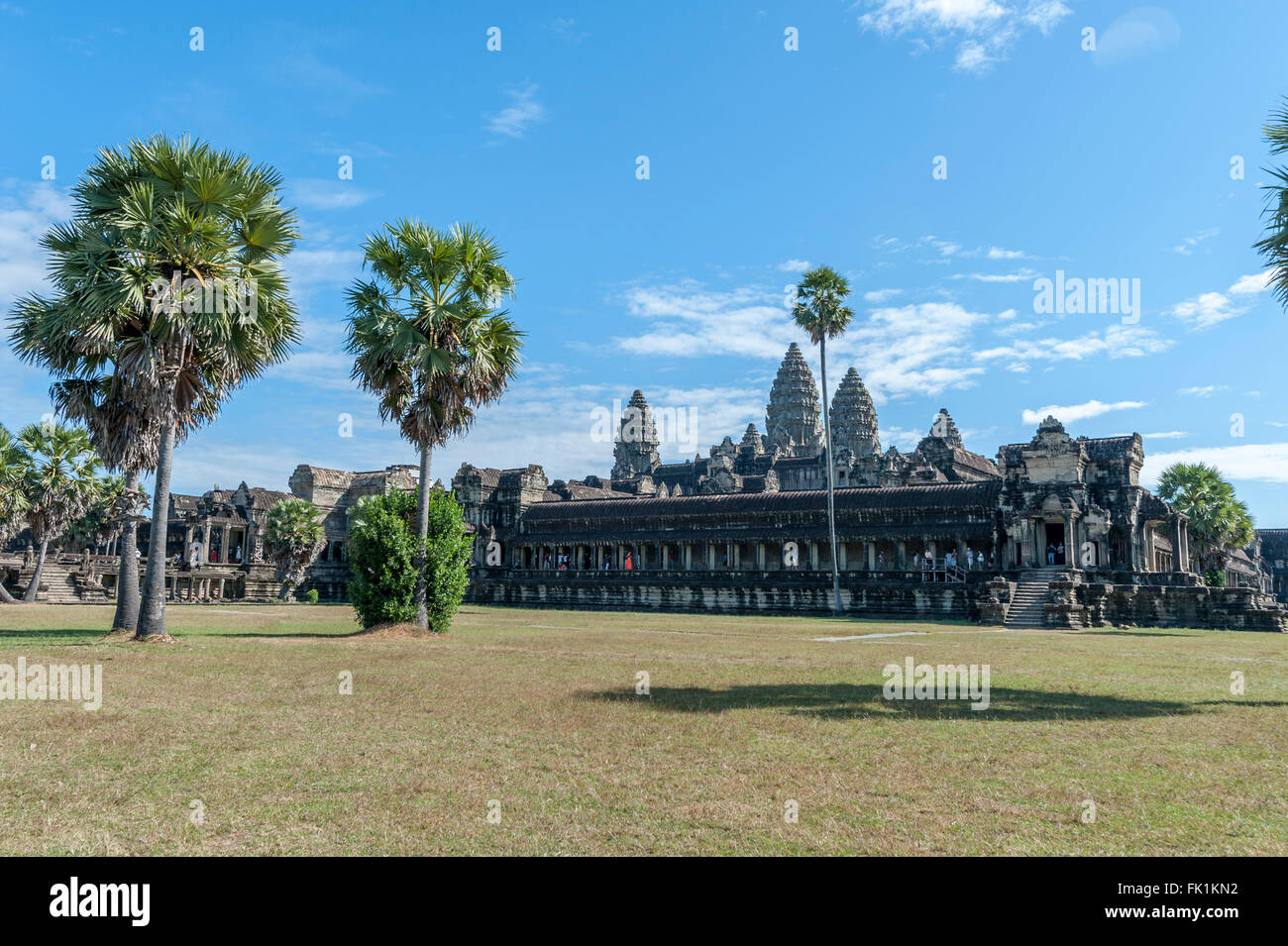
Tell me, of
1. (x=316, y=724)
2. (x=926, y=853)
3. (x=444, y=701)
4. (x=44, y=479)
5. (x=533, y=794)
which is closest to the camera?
(x=926, y=853)

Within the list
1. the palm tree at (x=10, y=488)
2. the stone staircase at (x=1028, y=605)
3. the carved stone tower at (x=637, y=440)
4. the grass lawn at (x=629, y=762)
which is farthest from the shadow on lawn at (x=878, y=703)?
the carved stone tower at (x=637, y=440)

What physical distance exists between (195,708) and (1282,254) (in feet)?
60.4

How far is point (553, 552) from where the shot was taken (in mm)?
66438

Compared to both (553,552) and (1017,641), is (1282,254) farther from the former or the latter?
(553,552)

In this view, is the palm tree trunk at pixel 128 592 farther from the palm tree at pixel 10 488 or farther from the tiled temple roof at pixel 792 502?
the tiled temple roof at pixel 792 502

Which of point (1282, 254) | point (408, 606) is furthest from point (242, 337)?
point (1282, 254)

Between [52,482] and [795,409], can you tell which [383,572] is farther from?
[795,409]

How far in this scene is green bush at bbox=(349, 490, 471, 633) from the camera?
938 inches

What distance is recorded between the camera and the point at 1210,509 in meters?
45.9

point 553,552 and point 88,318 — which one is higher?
point 88,318

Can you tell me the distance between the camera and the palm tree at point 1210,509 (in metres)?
45.8

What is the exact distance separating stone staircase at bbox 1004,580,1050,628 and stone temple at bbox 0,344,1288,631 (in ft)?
0.29

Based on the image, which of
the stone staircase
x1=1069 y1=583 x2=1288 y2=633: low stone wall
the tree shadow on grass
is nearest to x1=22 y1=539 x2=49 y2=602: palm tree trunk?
the stone staircase
